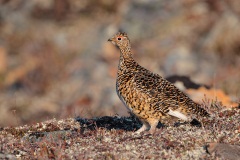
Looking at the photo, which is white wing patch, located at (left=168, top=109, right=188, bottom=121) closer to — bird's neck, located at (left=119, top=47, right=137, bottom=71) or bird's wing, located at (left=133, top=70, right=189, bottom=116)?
bird's wing, located at (left=133, top=70, right=189, bottom=116)

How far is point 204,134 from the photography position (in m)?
8.51

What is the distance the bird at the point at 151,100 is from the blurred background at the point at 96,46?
31.9 ft

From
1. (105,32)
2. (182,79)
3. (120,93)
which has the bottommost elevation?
(120,93)

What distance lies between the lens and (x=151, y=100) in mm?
9141

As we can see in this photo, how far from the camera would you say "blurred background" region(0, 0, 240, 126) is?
71.4ft

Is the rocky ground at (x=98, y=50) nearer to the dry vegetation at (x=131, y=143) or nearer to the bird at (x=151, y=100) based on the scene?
the bird at (x=151, y=100)

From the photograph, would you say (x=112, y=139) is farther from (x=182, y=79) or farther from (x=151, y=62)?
(x=151, y=62)

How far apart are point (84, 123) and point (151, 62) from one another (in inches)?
488

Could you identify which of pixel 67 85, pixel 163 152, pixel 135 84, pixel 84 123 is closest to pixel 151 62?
pixel 67 85

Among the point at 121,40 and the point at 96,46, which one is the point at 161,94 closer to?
the point at 121,40

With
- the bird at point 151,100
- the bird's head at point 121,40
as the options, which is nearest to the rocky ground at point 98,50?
the bird's head at point 121,40

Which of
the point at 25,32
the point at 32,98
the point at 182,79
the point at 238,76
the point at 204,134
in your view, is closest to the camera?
the point at 204,134

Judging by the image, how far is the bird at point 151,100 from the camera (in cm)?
915

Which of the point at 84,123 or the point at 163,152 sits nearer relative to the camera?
the point at 163,152
